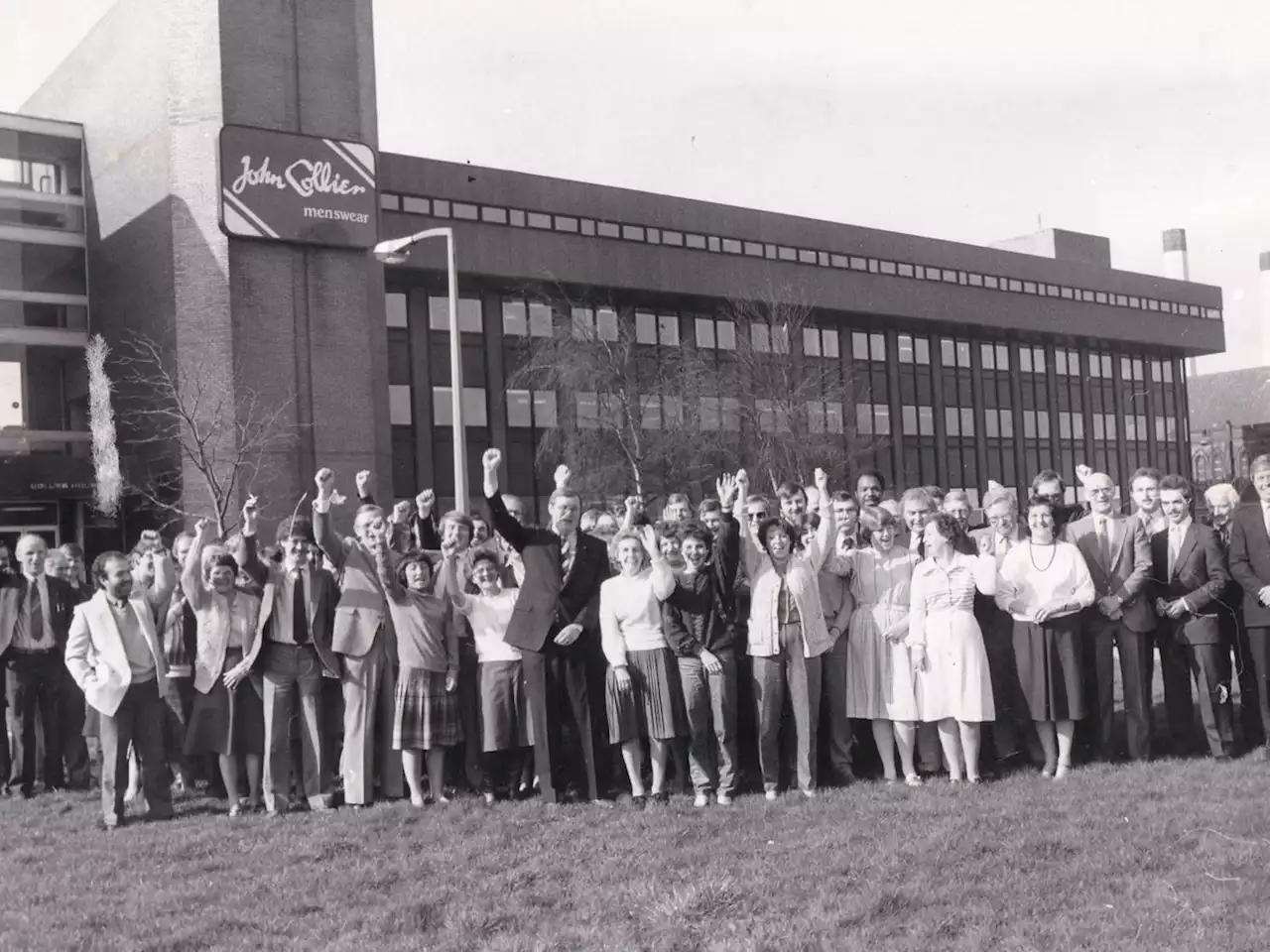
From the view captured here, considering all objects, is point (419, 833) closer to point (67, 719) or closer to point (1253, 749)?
point (67, 719)

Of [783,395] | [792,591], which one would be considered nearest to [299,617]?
[792,591]

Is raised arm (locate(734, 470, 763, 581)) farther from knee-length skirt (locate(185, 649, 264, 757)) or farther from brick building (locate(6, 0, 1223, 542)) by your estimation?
brick building (locate(6, 0, 1223, 542))

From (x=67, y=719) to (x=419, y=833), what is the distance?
3844 mm

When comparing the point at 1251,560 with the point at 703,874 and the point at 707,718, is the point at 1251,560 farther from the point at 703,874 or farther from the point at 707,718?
the point at 703,874

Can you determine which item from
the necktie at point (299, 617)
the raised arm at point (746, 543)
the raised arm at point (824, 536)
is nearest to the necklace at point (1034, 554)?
the raised arm at point (824, 536)

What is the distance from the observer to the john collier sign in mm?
30906

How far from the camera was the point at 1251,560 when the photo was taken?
8539 mm

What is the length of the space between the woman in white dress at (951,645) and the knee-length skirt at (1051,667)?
272mm

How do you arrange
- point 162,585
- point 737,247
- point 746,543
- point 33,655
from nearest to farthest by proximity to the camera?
point 746,543 < point 162,585 < point 33,655 < point 737,247

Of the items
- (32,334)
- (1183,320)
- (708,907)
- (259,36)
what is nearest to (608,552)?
(708,907)

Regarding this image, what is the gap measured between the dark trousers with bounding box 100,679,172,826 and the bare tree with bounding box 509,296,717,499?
81.3 feet

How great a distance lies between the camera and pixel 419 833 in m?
7.46

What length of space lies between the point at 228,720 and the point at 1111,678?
19.6 ft

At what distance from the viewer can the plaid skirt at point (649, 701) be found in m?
8.11
